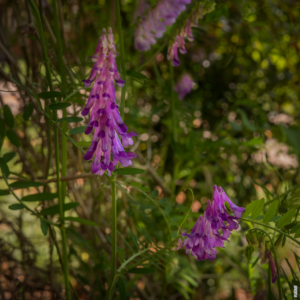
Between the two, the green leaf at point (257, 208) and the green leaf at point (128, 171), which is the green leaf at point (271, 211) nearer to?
the green leaf at point (257, 208)

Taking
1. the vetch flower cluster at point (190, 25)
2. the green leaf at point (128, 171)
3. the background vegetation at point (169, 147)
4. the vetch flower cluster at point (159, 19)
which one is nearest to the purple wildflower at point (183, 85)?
the background vegetation at point (169, 147)

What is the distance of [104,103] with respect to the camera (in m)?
0.40

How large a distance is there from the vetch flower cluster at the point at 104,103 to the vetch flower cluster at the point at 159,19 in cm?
40

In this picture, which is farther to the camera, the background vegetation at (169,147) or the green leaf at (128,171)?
the background vegetation at (169,147)

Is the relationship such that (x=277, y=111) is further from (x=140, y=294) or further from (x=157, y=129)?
(x=140, y=294)

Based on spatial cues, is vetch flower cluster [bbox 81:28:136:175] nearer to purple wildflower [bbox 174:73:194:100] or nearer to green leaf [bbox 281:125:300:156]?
green leaf [bbox 281:125:300:156]

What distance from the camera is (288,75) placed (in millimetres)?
1430

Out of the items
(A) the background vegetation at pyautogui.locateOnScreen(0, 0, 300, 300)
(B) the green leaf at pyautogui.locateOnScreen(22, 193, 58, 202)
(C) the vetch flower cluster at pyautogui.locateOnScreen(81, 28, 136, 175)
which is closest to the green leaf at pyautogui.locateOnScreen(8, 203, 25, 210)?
(B) the green leaf at pyautogui.locateOnScreen(22, 193, 58, 202)

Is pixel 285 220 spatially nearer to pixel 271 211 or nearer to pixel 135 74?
pixel 271 211

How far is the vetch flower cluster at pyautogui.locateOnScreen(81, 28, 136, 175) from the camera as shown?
39 cm

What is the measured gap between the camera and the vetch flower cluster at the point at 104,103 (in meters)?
0.39

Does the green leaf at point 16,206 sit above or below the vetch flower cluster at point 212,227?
above

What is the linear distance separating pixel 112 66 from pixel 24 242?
0.70m

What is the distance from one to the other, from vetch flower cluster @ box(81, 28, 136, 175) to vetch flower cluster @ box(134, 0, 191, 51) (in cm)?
40
